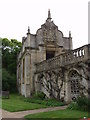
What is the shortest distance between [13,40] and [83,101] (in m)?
30.2

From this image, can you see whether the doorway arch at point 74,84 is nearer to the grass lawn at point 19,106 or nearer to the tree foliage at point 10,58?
the grass lawn at point 19,106

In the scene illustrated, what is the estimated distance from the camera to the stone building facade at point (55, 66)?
14.5 metres

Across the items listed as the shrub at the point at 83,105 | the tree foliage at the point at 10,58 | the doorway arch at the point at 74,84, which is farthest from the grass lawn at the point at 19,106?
the tree foliage at the point at 10,58

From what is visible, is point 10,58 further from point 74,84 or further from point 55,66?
point 74,84

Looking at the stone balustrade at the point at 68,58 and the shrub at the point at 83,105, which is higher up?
the stone balustrade at the point at 68,58

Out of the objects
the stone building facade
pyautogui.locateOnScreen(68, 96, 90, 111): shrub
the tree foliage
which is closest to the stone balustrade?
the stone building facade

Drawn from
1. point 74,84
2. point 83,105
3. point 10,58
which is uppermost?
point 10,58

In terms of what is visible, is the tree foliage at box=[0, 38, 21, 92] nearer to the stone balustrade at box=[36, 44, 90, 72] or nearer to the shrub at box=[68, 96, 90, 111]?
the stone balustrade at box=[36, 44, 90, 72]

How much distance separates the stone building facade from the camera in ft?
47.7

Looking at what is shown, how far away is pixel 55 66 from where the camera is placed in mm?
18109

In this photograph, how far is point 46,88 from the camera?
813 inches

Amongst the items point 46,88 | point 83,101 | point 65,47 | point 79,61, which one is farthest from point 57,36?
point 83,101

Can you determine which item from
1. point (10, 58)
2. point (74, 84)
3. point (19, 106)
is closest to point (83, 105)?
point (74, 84)

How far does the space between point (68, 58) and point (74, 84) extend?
212cm
